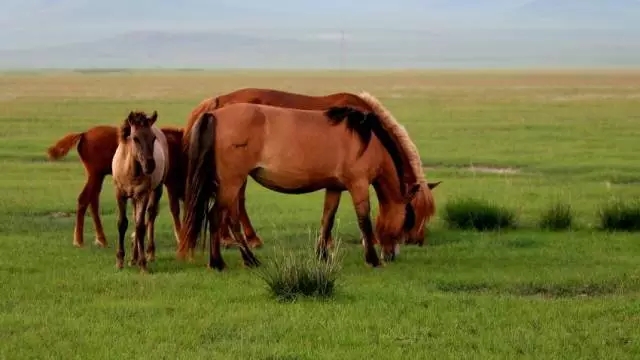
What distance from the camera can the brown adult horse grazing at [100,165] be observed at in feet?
40.4

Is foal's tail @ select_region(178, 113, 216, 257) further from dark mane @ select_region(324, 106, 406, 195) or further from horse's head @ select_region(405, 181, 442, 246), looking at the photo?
horse's head @ select_region(405, 181, 442, 246)

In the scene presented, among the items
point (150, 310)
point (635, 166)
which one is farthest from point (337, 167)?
point (635, 166)

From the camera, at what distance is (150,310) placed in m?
8.73

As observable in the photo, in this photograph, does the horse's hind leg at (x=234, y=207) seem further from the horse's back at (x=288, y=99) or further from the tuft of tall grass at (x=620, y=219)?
the tuft of tall grass at (x=620, y=219)

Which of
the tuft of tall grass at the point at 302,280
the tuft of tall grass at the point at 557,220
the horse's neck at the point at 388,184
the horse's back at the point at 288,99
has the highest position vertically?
the horse's back at the point at 288,99

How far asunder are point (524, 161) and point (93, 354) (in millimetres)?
16643

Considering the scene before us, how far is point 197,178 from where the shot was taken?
11195mm

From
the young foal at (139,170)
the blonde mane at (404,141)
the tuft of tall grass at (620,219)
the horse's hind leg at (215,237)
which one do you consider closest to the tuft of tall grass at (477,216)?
the tuft of tall grass at (620,219)

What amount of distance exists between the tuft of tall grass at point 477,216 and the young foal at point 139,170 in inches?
182

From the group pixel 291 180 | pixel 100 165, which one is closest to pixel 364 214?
pixel 291 180

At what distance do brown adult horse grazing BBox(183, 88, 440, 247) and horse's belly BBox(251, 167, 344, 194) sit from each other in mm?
369

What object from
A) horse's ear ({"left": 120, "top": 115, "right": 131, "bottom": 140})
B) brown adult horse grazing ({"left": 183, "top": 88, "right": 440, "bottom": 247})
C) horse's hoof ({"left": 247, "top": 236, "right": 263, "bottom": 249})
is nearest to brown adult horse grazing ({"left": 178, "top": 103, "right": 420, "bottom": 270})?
brown adult horse grazing ({"left": 183, "top": 88, "right": 440, "bottom": 247})

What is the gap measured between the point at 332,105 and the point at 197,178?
2.36m

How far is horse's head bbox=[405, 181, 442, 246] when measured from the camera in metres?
12.5
